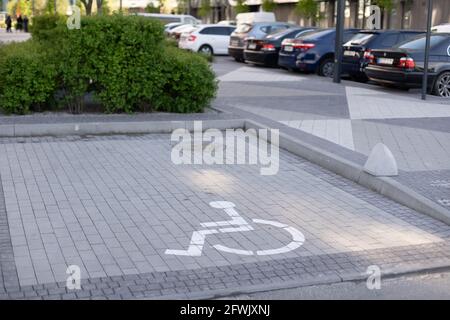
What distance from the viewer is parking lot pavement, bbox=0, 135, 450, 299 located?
5336 mm

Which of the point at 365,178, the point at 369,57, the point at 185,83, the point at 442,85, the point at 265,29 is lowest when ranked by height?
the point at 365,178

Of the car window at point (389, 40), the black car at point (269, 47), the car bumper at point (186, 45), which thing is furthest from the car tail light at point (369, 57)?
the car bumper at point (186, 45)

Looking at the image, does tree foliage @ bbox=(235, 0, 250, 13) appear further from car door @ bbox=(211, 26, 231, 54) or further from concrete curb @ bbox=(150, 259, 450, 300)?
concrete curb @ bbox=(150, 259, 450, 300)

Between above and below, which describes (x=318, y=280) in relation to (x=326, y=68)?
below

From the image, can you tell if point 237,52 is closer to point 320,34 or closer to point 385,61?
point 320,34

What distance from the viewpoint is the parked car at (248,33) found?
25.0 meters

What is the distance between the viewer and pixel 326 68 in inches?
822

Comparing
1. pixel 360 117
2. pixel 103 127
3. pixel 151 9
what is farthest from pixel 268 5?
pixel 103 127

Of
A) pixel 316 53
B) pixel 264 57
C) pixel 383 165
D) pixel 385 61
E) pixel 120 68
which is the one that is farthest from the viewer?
pixel 264 57

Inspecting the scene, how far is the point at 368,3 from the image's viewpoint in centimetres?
3794

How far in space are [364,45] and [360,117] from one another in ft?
21.3

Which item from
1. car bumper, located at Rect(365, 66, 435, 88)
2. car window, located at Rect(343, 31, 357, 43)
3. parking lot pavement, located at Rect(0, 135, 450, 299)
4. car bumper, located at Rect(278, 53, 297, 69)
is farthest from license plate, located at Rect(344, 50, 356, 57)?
parking lot pavement, located at Rect(0, 135, 450, 299)

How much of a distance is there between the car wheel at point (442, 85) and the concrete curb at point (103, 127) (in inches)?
243

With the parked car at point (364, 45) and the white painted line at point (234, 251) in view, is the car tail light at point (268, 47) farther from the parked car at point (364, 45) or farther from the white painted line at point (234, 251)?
the white painted line at point (234, 251)
